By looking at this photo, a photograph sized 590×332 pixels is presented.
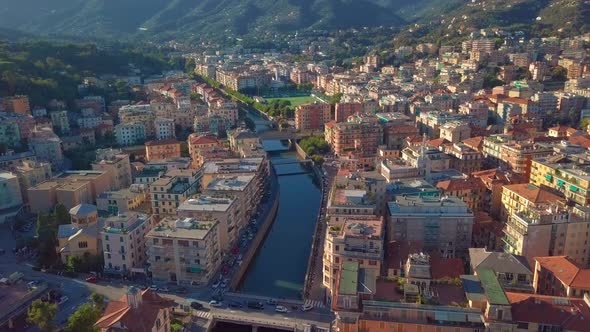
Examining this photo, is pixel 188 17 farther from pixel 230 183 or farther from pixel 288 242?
pixel 288 242

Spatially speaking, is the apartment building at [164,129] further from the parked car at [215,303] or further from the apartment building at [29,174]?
the parked car at [215,303]

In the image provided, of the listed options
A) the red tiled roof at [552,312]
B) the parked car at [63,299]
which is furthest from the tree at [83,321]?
the red tiled roof at [552,312]

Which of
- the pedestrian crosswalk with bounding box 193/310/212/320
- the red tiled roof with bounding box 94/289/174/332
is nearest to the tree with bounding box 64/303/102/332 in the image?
the red tiled roof with bounding box 94/289/174/332

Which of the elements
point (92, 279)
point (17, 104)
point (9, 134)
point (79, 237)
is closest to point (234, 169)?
point (79, 237)

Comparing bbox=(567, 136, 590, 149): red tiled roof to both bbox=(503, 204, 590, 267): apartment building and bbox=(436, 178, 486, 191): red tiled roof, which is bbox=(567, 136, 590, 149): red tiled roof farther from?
bbox=(503, 204, 590, 267): apartment building

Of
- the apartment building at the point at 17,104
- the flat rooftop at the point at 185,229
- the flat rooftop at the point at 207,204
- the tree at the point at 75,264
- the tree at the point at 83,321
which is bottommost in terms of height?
the tree at the point at 75,264

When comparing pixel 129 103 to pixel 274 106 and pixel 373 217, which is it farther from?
pixel 373 217
